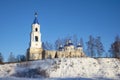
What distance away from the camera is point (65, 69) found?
60406 millimetres

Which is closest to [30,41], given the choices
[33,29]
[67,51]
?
[33,29]

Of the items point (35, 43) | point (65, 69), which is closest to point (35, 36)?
point (35, 43)

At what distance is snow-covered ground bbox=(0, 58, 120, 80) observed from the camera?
58128 mm

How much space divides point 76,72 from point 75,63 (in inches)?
160

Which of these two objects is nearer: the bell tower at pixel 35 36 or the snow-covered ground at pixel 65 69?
the snow-covered ground at pixel 65 69

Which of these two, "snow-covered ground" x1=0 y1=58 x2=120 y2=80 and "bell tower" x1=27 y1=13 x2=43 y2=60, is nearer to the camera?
"snow-covered ground" x1=0 y1=58 x2=120 y2=80

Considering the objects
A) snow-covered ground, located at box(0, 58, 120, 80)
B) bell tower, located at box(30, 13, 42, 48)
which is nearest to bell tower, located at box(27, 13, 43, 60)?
bell tower, located at box(30, 13, 42, 48)

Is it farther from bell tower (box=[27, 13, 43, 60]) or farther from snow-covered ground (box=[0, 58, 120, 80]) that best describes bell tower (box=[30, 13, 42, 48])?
snow-covered ground (box=[0, 58, 120, 80])

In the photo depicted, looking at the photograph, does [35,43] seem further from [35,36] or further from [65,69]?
[65,69]

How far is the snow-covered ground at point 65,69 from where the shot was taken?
58.1 meters

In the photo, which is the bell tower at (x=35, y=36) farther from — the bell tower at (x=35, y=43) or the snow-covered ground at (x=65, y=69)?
the snow-covered ground at (x=65, y=69)

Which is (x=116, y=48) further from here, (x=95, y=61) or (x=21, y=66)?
(x=21, y=66)

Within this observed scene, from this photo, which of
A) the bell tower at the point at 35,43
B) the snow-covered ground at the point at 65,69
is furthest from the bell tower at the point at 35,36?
the snow-covered ground at the point at 65,69

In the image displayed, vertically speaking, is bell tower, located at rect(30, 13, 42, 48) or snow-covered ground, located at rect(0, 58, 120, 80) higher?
bell tower, located at rect(30, 13, 42, 48)
